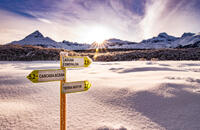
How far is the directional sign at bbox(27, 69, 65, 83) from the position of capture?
148 cm

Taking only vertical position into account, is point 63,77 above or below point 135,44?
below

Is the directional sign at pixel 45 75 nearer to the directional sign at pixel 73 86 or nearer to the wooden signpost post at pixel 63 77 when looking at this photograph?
the wooden signpost post at pixel 63 77

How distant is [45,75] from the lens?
155 centimetres

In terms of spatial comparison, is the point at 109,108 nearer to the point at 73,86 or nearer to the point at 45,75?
the point at 73,86

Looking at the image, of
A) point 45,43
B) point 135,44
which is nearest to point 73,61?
point 135,44

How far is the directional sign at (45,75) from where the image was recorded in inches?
58.2

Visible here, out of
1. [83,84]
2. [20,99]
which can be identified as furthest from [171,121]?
[20,99]

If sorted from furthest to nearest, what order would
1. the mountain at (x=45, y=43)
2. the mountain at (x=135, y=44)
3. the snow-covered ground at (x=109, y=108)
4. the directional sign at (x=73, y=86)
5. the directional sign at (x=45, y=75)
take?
the mountain at (x=45, y=43) < the mountain at (x=135, y=44) < the snow-covered ground at (x=109, y=108) < the directional sign at (x=73, y=86) < the directional sign at (x=45, y=75)

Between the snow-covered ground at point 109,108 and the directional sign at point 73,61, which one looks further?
the snow-covered ground at point 109,108

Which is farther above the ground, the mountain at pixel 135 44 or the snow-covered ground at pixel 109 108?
the mountain at pixel 135 44

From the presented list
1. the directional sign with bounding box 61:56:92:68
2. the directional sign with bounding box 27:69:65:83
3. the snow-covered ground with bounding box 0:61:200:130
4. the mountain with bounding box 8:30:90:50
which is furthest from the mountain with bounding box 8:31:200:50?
the directional sign with bounding box 27:69:65:83

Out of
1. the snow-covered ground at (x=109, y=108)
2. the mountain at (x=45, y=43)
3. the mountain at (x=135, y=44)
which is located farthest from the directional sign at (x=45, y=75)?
the mountain at (x=45, y=43)

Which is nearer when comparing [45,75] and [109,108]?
[45,75]

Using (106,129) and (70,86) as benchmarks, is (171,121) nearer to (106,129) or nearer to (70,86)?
(106,129)
